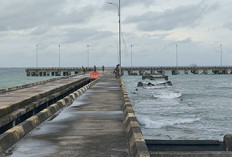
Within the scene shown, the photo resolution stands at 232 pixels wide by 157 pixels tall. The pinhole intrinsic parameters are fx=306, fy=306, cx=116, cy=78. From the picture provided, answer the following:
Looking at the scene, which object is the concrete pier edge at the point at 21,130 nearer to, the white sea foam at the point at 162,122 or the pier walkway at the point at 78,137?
the pier walkway at the point at 78,137

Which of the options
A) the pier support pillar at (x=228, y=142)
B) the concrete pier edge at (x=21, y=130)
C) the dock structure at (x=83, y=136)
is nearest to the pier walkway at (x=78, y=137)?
the dock structure at (x=83, y=136)

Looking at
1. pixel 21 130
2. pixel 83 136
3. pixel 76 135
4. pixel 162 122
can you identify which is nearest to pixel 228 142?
pixel 83 136

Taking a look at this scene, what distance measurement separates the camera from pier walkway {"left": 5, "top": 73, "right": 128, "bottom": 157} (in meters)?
6.97

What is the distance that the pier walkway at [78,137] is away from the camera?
697 cm

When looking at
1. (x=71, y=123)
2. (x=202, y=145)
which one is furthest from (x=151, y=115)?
(x=71, y=123)

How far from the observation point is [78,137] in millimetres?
8297

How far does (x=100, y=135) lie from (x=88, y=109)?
4965 millimetres

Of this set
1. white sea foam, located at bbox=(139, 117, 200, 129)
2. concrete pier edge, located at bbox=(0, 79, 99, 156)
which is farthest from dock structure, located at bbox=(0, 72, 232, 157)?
white sea foam, located at bbox=(139, 117, 200, 129)

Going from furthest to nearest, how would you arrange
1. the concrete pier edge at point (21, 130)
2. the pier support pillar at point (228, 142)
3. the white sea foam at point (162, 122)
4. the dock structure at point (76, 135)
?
1. the white sea foam at point (162, 122)
2. the pier support pillar at point (228, 142)
3. the concrete pier edge at point (21, 130)
4. the dock structure at point (76, 135)

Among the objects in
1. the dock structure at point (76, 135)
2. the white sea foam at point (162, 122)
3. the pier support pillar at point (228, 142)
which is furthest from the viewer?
the white sea foam at point (162, 122)

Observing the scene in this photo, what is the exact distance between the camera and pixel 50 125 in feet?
32.8

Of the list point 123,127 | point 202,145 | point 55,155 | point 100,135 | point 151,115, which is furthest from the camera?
point 151,115

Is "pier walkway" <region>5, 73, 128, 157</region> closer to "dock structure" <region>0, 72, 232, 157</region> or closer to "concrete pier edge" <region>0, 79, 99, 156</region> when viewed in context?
"dock structure" <region>0, 72, 232, 157</region>

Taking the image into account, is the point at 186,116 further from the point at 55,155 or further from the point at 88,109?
the point at 55,155
